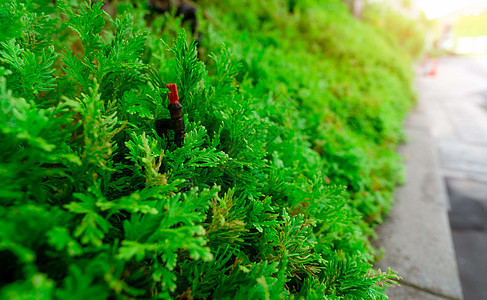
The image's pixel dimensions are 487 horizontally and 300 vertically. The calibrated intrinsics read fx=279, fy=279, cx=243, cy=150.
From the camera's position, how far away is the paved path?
8.20ft

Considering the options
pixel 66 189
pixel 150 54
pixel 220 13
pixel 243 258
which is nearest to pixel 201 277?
pixel 243 258

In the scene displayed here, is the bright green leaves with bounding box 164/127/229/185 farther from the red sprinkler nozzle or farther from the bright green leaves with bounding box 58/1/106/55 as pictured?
the bright green leaves with bounding box 58/1/106/55

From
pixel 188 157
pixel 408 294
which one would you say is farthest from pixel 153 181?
pixel 408 294

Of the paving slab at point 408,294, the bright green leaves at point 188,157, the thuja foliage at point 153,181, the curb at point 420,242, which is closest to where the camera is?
the thuja foliage at point 153,181

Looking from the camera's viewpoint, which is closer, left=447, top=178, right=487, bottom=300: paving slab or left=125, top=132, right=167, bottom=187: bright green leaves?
left=125, top=132, right=167, bottom=187: bright green leaves

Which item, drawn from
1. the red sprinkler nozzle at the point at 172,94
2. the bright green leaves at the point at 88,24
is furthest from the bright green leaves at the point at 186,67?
the bright green leaves at the point at 88,24

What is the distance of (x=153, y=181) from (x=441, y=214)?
3593 mm

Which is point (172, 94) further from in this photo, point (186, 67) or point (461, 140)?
point (461, 140)

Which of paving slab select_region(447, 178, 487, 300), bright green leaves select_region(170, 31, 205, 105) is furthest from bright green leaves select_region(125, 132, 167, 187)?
paving slab select_region(447, 178, 487, 300)

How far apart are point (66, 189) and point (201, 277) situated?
697mm

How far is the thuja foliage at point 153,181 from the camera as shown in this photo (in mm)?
953

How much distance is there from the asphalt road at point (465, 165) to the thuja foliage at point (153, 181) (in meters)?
1.50

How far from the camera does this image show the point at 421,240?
2906 mm

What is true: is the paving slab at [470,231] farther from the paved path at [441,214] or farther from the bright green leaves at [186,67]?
the bright green leaves at [186,67]
